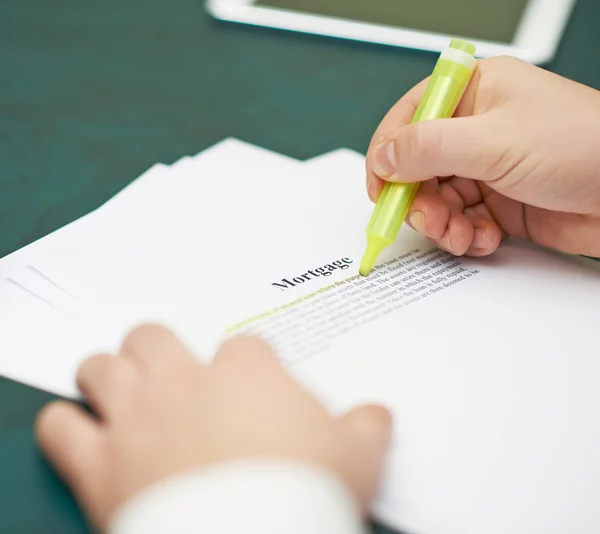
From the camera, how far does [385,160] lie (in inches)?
20.8

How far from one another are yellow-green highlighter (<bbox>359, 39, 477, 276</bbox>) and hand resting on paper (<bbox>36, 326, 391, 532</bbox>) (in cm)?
18

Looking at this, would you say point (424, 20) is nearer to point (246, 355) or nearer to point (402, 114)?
point (402, 114)

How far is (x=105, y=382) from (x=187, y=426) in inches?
3.1

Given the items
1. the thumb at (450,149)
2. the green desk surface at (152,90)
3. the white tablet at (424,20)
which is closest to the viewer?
the thumb at (450,149)

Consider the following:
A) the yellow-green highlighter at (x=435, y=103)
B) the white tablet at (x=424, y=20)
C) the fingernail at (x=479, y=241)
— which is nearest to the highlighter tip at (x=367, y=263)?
the yellow-green highlighter at (x=435, y=103)

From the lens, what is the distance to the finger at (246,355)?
0.36 meters

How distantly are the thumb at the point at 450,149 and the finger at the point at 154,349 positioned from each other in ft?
0.77

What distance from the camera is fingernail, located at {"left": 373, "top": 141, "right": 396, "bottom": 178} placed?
52 cm

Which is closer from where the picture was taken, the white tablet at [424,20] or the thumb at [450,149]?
the thumb at [450,149]

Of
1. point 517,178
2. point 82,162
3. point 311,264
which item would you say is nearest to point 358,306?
point 311,264

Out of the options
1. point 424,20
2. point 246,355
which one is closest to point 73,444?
point 246,355

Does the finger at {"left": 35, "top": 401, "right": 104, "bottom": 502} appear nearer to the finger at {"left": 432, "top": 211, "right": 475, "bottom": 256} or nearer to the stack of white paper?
the stack of white paper

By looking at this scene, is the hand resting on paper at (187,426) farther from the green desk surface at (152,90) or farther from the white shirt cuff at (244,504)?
the green desk surface at (152,90)

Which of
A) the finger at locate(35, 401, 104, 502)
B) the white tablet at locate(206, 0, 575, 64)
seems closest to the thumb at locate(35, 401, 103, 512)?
the finger at locate(35, 401, 104, 502)
